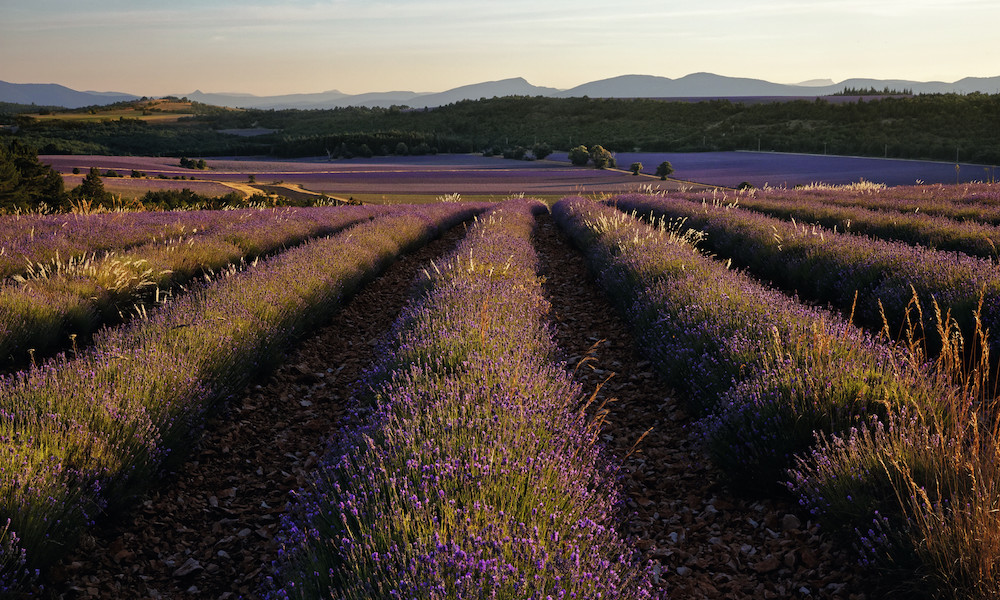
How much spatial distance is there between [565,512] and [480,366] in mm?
1550

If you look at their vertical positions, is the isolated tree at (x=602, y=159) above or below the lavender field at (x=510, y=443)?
above

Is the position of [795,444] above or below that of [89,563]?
above

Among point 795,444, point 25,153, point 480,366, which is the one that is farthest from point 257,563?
point 25,153

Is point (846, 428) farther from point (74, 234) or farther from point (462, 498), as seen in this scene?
point (74, 234)

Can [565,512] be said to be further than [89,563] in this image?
No

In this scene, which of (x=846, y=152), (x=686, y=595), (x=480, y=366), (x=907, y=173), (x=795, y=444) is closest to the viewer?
(x=686, y=595)

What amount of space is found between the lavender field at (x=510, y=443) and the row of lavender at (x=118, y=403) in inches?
0.9

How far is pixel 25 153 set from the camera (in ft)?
69.2

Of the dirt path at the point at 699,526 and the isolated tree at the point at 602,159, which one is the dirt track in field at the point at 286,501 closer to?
the dirt path at the point at 699,526

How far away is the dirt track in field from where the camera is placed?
318 cm

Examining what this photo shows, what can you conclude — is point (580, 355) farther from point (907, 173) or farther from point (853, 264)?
point (907, 173)

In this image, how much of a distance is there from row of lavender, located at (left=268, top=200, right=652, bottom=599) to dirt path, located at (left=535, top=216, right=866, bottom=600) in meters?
0.27

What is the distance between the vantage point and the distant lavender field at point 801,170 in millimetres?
30531

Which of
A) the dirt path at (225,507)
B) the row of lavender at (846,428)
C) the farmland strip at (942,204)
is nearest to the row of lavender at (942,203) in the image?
the farmland strip at (942,204)
